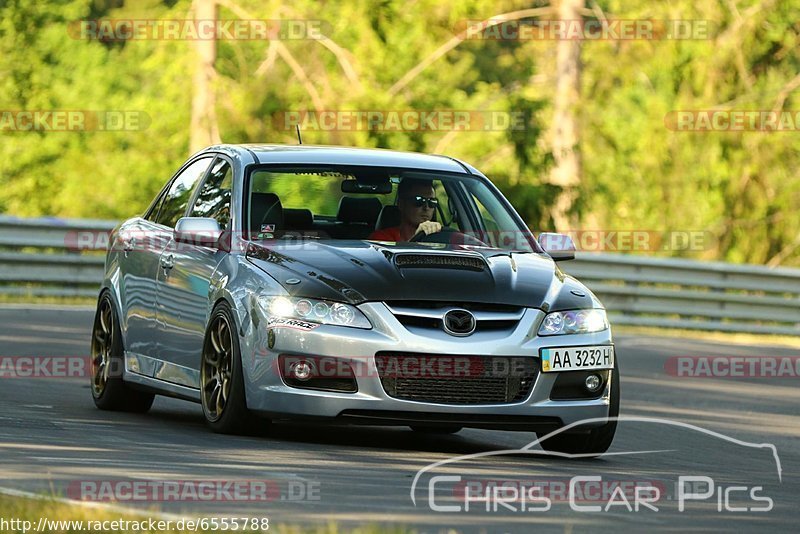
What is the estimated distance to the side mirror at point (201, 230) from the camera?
10.4 metres

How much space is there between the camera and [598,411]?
1004cm

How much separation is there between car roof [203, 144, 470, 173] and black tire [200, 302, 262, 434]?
1.29 m

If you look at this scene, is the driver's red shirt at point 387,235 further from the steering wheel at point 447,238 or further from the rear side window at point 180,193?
the rear side window at point 180,193

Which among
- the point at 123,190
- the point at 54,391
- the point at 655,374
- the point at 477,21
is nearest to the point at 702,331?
the point at 655,374

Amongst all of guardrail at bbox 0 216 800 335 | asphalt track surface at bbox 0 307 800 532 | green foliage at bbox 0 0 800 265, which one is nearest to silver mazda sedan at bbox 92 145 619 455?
asphalt track surface at bbox 0 307 800 532

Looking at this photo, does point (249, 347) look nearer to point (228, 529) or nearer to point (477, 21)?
point (228, 529)

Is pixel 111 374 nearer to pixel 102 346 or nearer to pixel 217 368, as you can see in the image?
pixel 102 346

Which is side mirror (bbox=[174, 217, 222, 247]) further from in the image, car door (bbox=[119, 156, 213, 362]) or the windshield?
car door (bbox=[119, 156, 213, 362])

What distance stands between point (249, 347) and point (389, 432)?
66.4 inches

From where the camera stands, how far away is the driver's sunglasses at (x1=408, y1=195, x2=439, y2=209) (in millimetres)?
11078

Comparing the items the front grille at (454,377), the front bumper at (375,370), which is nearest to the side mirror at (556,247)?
the front bumper at (375,370)

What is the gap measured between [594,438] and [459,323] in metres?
1.14

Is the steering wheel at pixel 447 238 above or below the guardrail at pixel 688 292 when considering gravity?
above

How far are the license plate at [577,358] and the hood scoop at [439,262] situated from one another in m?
0.61
